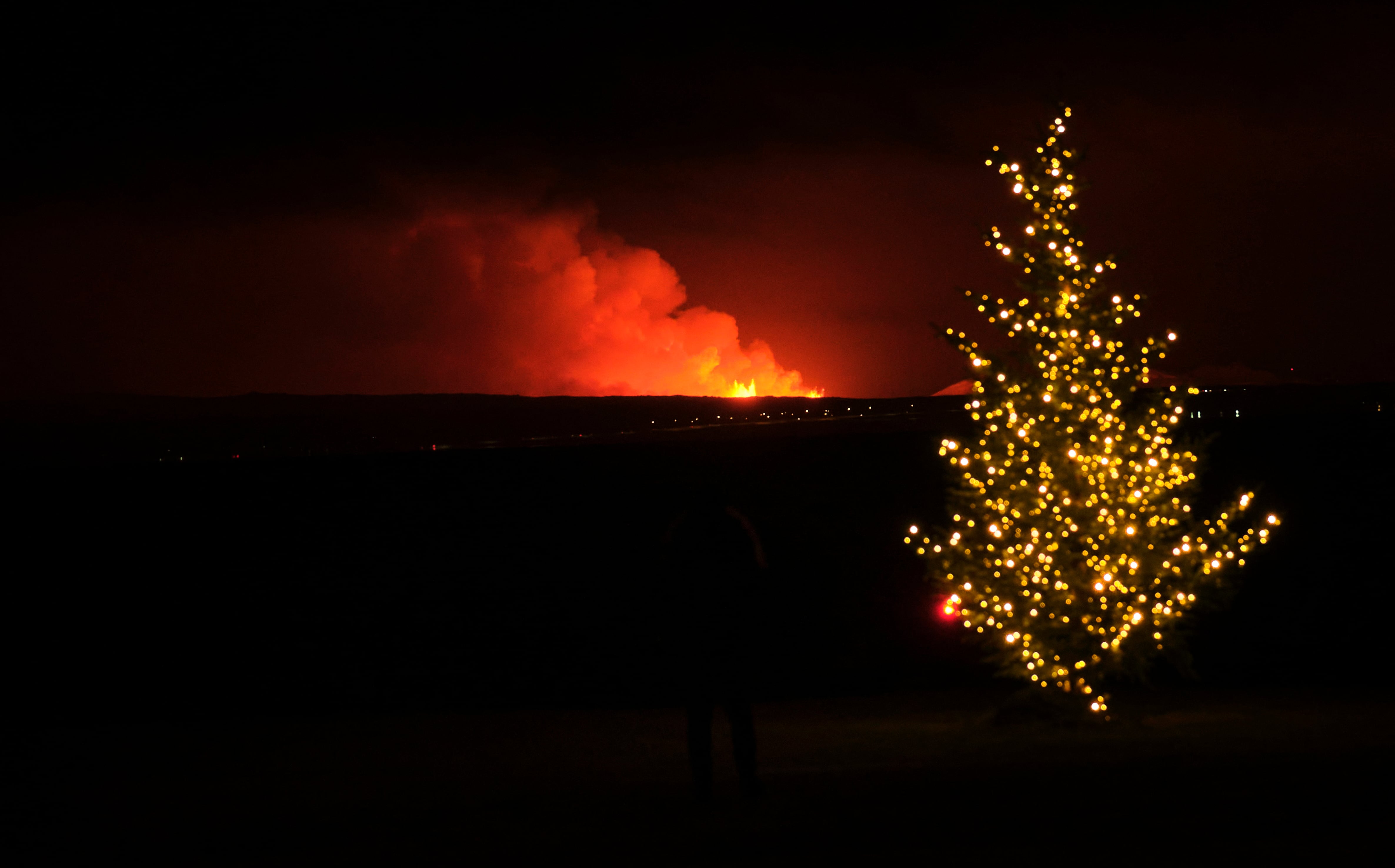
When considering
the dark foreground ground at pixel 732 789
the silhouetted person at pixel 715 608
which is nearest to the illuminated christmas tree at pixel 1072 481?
the dark foreground ground at pixel 732 789

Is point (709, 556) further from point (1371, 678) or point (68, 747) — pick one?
point (1371, 678)

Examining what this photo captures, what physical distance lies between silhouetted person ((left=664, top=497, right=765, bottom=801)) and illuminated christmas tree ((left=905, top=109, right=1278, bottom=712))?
4516mm

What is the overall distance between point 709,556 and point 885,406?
7213cm

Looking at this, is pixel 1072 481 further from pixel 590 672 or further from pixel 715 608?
pixel 590 672

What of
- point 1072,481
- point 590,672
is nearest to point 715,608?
point 1072,481

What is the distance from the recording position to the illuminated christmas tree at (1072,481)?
1253 cm

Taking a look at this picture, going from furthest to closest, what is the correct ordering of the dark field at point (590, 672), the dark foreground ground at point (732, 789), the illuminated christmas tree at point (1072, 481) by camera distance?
the illuminated christmas tree at point (1072, 481) → the dark field at point (590, 672) → the dark foreground ground at point (732, 789)

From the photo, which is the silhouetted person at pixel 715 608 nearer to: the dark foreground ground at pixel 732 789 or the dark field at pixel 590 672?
the dark field at pixel 590 672

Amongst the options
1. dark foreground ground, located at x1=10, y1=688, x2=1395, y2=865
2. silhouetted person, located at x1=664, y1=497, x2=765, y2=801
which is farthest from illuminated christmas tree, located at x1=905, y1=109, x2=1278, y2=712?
silhouetted person, located at x1=664, y1=497, x2=765, y2=801

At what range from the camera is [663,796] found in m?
8.88

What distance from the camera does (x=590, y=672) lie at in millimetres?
21094

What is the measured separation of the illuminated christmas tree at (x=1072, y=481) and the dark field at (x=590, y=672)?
1.07 m

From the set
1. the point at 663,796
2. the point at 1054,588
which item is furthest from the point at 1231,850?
the point at 1054,588

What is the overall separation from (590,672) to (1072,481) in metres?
10.5
